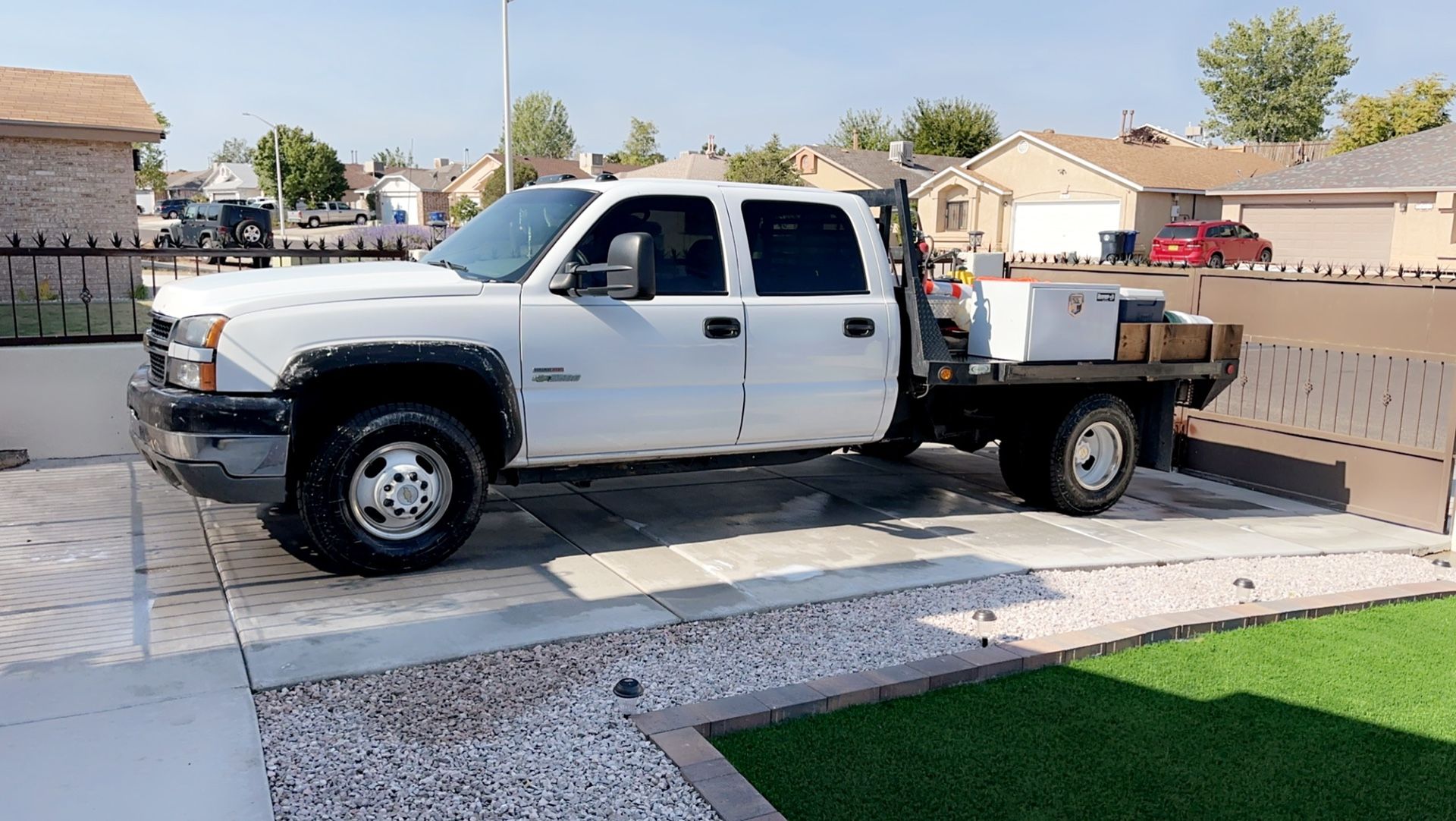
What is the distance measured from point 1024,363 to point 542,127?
118m

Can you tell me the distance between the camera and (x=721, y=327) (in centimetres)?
667

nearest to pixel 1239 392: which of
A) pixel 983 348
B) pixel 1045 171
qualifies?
pixel 983 348

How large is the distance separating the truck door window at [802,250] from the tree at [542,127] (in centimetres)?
11419

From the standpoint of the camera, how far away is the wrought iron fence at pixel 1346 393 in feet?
28.4

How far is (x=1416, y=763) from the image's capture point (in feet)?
14.0

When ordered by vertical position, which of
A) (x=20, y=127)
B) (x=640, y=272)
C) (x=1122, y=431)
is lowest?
(x=1122, y=431)

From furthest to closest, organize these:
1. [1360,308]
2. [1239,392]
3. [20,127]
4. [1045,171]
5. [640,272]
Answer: [1045,171], [20,127], [1239,392], [1360,308], [640,272]

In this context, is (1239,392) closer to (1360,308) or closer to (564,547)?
(1360,308)

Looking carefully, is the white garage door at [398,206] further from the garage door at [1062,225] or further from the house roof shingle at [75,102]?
the house roof shingle at [75,102]

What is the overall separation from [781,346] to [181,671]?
368 cm

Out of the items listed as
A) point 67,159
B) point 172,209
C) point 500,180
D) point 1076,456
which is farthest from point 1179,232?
point 172,209

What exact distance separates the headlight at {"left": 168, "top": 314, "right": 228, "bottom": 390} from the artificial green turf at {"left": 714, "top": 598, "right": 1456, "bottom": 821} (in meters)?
3.15

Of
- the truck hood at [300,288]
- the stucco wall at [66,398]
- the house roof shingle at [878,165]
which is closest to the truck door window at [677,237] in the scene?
the truck hood at [300,288]

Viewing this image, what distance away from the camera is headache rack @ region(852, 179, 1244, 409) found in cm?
730
